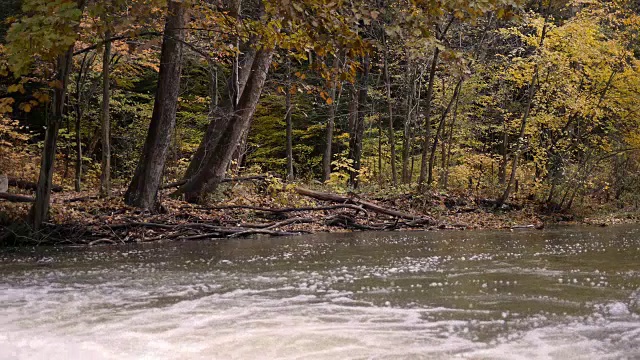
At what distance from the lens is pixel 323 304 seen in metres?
5.45

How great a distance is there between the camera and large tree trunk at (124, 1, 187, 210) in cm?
1309

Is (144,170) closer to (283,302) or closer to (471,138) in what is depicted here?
(283,302)

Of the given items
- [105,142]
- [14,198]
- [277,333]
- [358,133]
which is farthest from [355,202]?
[277,333]

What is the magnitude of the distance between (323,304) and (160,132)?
28.4 feet

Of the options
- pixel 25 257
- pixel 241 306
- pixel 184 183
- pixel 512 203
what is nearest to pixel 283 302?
pixel 241 306

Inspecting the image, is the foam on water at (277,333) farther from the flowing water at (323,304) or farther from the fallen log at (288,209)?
the fallen log at (288,209)

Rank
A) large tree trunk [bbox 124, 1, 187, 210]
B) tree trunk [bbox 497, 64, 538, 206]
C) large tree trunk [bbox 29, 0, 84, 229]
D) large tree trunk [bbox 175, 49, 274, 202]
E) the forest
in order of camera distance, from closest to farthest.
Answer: the forest < large tree trunk [bbox 29, 0, 84, 229] < large tree trunk [bbox 124, 1, 187, 210] < large tree trunk [bbox 175, 49, 274, 202] < tree trunk [bbox 497, 64, 538, 206]

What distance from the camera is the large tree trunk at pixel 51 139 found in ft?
31.9

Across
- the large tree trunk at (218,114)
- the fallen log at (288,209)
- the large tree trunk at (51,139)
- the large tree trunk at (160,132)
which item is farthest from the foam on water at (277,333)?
the large tree trunk at (218,114)

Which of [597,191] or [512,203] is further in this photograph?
[597,191]

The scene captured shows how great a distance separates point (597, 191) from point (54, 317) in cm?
2100

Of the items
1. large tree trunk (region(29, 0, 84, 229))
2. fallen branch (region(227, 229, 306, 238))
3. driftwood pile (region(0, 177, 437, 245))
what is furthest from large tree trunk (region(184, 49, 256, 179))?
large tree trunk (region(29, 0, 84, 229))

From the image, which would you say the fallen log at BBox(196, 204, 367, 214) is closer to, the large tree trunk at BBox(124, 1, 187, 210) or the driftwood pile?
the driftwood pile

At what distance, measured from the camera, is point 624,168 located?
22.2 metres
